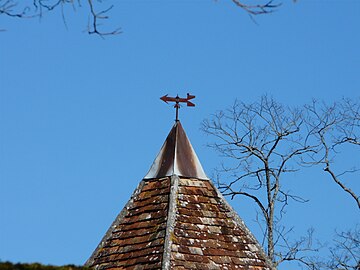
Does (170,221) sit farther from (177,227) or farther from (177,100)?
(177,100)

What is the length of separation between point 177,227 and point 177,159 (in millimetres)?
965

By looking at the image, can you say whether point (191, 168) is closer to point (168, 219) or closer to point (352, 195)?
point (168, 219)

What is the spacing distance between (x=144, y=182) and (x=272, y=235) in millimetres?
7927

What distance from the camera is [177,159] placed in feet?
35.7

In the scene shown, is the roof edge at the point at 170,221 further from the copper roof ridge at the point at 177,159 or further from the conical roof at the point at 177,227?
the copper roof ridge at the point at 177,159

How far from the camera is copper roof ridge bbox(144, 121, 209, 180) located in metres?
10.8

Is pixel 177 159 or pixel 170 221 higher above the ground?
pixel 177 159

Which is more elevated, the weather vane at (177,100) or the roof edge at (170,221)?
the weather vane at (177,100)

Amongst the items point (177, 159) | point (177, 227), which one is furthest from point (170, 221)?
point (177, 159)

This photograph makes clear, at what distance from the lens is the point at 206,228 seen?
10.4 metres

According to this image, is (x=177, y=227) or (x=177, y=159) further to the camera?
(x=177, y=159)

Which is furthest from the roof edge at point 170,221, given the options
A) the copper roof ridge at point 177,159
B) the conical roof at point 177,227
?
the copper roof ridge at point 177,159

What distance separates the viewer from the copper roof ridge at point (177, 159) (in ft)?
35.6

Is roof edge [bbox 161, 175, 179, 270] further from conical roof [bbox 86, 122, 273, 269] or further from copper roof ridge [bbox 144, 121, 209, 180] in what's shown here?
copper roof ridge [bbox 144, 121, 209, 180]
